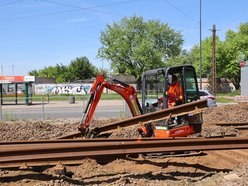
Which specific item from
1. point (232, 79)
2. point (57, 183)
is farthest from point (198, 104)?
point (232, 79)

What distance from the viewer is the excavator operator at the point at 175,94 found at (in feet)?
33.7

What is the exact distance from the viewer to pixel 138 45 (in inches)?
3270

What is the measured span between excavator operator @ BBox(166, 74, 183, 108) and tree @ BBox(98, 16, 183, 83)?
6985 cm

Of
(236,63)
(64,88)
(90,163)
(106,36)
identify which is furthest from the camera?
(106,36)

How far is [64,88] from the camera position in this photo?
73688 mm

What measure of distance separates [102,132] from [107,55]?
250ft

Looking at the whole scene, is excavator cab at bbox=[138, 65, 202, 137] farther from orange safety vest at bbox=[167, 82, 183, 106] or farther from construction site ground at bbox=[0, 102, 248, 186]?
construction site ground at bbox=[0, 102, 248, 186]

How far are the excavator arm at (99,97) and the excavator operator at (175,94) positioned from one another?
1.11 metres

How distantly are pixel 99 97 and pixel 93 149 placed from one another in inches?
142

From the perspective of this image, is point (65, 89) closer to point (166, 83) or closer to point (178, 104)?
point (178, 104)

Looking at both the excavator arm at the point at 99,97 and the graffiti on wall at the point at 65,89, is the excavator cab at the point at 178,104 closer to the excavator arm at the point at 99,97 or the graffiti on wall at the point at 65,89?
the excavator arm at the point at 99,97

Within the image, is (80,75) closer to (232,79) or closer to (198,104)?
(232,79)

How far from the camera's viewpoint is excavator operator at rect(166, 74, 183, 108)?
10281mm

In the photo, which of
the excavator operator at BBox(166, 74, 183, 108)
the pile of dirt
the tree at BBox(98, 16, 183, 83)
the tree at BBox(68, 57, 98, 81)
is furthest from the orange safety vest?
the tree at BBox(68, 57, 98, 81)
